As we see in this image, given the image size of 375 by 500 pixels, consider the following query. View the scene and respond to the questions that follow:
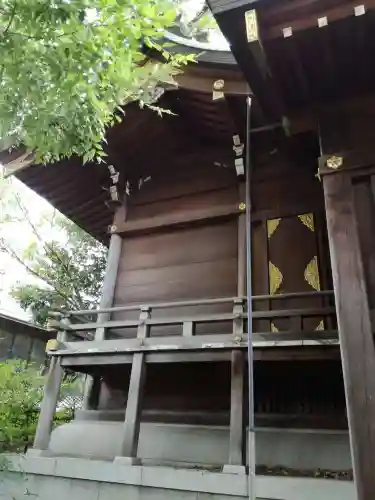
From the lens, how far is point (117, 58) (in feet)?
9.39

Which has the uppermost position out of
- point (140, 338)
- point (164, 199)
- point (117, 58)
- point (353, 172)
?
point (164, 199)

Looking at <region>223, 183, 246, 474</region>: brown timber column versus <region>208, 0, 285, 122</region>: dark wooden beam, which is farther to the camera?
<region>223, 183, 246, 474</region>: brown timber column

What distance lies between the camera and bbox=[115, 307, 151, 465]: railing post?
4855 mm

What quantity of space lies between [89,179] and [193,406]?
15.3ft

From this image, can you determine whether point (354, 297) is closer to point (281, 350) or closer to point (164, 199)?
point (281, 350)

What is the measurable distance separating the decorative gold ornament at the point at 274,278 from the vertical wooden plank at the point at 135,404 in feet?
6.06

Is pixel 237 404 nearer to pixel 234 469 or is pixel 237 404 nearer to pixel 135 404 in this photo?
pixel 234 469

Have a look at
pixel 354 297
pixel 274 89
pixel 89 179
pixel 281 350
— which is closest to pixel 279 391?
pixel 281 350

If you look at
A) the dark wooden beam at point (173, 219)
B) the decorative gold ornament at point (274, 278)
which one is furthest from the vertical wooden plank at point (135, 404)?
the dark wooden beam at point (173, 219)

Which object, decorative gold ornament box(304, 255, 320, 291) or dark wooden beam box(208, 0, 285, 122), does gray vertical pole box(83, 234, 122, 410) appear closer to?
decorative gold ornament box(304, 255, 320, 291)

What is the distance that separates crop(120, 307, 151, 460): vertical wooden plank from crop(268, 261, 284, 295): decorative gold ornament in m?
1.85

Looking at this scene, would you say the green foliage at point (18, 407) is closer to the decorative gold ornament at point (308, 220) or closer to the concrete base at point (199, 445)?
the concrete base at point (199, 445)

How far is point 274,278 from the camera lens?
5.93m

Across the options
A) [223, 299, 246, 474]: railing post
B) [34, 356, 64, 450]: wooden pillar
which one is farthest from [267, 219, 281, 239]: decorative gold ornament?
[34, 356, 64, 450]: wooden pillar
